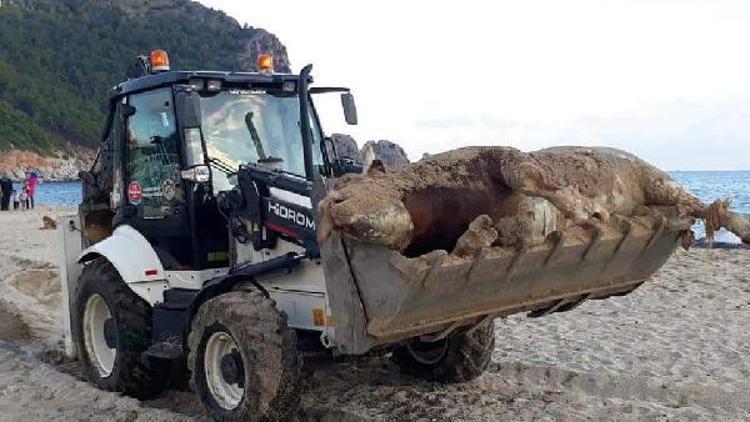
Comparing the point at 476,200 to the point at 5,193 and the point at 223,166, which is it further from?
the point at 5,193

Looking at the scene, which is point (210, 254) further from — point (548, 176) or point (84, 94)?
point (84, 94)

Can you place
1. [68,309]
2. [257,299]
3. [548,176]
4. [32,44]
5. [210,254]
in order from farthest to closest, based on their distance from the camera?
[32,44], [68,309], [210,254], [257,299], [548,176]

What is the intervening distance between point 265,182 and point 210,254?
2.99 feet

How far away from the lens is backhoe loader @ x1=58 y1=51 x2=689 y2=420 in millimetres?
4188

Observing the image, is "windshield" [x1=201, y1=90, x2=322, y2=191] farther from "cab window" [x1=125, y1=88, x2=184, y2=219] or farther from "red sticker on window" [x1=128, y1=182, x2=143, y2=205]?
"red sticker on window" [x1=128, y1=182, x2=143, y2=205]

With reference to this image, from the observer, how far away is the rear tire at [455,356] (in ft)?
20.2

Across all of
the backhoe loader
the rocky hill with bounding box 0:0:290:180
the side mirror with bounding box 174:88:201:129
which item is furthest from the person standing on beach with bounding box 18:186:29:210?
the rocky hill with bounding box 0:0:290:180

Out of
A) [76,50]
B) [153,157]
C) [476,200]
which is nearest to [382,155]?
[476,200]

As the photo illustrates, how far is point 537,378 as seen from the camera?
6504mm

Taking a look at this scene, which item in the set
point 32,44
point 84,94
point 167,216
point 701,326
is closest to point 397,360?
point 167,216

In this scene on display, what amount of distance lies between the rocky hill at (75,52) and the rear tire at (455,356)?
265 ft

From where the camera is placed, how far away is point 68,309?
710 centimetres

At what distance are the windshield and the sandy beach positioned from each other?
1578 mm

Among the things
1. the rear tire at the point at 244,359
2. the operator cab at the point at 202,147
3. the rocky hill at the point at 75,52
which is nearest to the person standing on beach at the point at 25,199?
the operator cab at the point at 202,147
